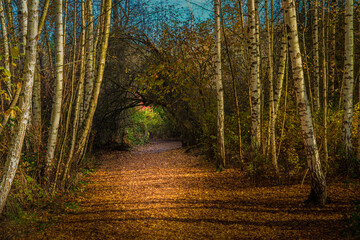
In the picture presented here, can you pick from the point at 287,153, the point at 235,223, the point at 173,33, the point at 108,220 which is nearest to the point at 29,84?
the point at 108,220

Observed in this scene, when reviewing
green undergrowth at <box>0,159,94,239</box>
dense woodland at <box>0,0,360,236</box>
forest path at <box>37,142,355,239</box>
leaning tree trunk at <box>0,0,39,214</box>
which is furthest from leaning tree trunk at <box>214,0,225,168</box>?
leaning tree trunk at <box>0,0,39,214</box>

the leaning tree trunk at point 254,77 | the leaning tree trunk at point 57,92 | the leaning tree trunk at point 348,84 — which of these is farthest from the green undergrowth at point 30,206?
the leaning tree trunk at point 348,84

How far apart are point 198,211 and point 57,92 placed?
3.37 m

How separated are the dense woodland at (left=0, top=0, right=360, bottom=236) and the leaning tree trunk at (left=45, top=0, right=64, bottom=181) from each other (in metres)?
0.02

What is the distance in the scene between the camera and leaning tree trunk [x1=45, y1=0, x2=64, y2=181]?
16.8ft

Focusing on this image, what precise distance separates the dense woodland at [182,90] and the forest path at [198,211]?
0.49 metres

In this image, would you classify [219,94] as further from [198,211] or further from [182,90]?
[182,90]

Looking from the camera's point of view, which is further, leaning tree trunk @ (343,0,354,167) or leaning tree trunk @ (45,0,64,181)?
leaning tree trunk @ (343,0,354,167)

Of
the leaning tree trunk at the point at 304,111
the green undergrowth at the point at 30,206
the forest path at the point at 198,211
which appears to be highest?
the leaning tree trunk at the point at 304,111

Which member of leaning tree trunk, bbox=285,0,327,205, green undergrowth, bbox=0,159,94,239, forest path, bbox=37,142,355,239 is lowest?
forest path, bbox=37,142,355,239

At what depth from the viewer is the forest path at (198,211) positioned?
12.4 ft

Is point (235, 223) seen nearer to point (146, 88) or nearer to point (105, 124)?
point (146, 88)

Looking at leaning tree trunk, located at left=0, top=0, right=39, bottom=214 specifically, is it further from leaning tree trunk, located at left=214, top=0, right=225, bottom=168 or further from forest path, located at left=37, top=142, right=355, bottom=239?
leaning tree trunk, located at left=214, top=0, right=225, bottom=168

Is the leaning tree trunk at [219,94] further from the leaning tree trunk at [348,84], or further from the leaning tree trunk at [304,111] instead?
the leaning tree trunk at [304,111]
